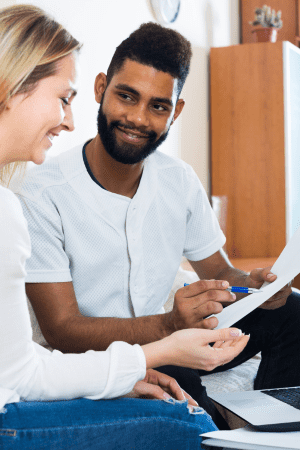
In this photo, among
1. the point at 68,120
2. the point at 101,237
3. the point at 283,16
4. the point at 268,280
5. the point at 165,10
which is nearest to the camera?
the point at 68,120

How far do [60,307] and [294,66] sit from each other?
9.59 ft

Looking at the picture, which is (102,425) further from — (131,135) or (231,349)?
(131,135)

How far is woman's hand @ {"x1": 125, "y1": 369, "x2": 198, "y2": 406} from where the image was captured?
896 mm

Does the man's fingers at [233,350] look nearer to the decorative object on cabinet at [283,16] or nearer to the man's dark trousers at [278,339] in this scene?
the man's dark trousers at [278,339]

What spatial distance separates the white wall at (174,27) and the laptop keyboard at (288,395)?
1.21 meters

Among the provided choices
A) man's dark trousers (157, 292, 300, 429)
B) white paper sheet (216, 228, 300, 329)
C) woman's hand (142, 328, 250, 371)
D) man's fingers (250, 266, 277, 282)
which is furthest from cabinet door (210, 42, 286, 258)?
woman's hand (142, 328, 250, 371)

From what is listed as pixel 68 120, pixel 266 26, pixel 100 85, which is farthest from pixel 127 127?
pixel 266 26

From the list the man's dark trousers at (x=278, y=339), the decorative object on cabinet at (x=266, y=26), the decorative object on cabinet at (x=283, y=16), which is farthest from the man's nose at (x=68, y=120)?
the decorative object on cabinet at (x=283, y=16)

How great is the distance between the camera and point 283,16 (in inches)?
162

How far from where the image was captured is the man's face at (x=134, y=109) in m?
1.38

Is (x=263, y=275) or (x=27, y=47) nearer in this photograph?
(x=27, y=47)

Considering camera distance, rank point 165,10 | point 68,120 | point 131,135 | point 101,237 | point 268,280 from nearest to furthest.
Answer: point 68,120 < point 268,280 < point 101,237 < point 131,135 < point 165,10

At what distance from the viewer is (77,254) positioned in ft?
4.19

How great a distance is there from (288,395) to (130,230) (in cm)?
55
